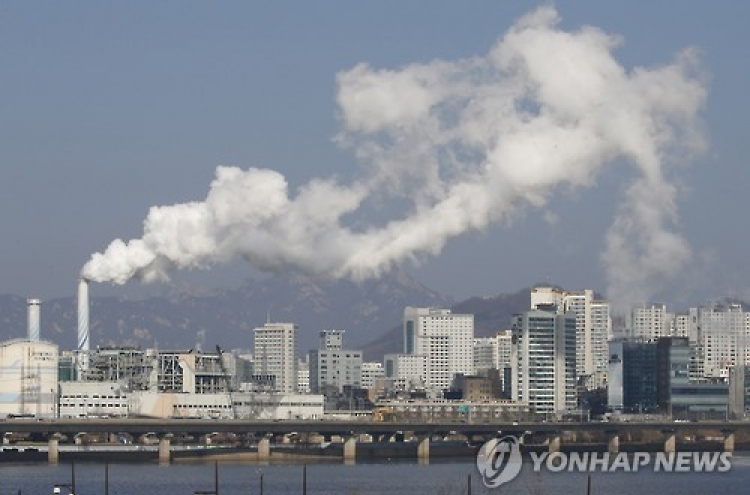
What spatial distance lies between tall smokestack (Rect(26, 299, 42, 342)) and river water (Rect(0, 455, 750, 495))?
4796cm

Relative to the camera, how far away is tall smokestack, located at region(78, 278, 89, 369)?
496 feet

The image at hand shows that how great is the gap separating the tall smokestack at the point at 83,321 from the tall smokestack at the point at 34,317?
4307mm

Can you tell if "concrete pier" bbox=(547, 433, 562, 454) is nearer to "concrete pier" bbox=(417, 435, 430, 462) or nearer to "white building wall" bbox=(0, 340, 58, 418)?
"concrete pier" bbox=(417, 435, 430, 462)

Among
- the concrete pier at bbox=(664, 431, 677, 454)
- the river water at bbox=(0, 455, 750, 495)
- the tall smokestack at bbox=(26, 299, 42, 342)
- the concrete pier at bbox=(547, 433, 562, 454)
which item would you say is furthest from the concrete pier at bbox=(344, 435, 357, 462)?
the tall smokestack at bbox=(26, 299, 42, 342)

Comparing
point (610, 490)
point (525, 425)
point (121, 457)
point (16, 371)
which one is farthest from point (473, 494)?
point (16, 371)

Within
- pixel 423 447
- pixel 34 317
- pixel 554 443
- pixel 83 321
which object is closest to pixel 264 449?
A: pixel 423 447

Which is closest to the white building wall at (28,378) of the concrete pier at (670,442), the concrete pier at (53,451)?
the concrete pier at (53,451)

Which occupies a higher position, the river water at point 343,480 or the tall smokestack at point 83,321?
the tall smokestack at point 83,321

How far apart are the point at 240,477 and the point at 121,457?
28.5 meters

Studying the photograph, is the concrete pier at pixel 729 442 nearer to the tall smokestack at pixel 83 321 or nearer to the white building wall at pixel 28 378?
the tall smokestack at pixel 83 321

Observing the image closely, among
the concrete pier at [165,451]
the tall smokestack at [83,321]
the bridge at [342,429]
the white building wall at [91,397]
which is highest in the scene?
the tall smokestack at [83,321]

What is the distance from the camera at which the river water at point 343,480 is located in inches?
3585

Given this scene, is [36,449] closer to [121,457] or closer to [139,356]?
[121,457]

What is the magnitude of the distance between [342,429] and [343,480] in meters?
36.6
